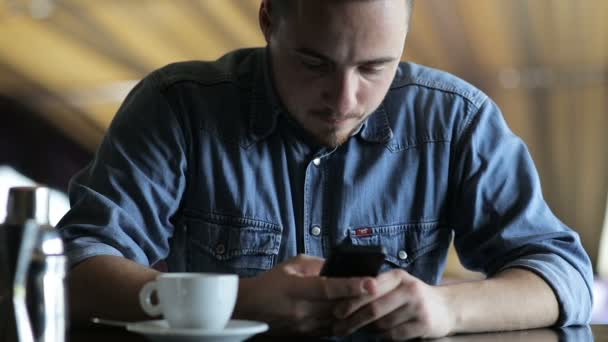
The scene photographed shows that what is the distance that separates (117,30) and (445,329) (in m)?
6.17

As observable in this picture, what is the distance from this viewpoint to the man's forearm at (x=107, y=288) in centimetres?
149

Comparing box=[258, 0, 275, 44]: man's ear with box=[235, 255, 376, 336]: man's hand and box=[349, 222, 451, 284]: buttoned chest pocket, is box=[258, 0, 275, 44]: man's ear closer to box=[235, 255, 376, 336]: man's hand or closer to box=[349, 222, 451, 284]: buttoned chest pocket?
box=[349, 222, 451, 284]: buttoned chest pocket

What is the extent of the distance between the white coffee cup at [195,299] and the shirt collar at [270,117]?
81cm

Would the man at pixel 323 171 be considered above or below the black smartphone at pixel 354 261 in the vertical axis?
above

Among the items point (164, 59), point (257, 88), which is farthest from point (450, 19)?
point (257, 88)

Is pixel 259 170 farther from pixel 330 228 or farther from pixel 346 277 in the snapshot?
pixel 346 277

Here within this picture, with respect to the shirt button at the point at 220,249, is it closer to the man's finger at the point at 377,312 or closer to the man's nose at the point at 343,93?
the man's nose at the point at 343,93

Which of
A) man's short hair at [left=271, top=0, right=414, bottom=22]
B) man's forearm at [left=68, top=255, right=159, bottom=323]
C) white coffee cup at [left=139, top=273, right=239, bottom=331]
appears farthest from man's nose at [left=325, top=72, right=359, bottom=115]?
white coffee cup at [left=139, top=273, right=239, bottom=331]

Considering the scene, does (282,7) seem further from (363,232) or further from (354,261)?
(354,261)

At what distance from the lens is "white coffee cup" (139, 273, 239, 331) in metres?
1.13

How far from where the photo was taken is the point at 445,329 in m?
1.46

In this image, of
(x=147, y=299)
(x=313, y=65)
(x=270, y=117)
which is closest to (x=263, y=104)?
(x=270, y=117)

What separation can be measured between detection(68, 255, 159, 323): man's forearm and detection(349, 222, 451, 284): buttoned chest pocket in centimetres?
53

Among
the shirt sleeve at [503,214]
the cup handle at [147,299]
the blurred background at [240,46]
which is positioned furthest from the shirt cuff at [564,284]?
the blurred background at [240,46]
